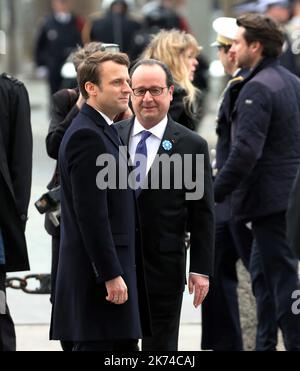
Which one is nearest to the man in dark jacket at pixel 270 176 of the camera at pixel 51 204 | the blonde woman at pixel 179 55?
the blonde woman at pixel 179 55

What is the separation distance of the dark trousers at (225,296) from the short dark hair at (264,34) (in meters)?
1.05

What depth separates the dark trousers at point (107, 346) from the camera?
19.9 ft

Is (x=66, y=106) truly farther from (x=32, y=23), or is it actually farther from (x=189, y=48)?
(x=32, y=23)

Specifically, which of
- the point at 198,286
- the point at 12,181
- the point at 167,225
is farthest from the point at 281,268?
the point at 12,181

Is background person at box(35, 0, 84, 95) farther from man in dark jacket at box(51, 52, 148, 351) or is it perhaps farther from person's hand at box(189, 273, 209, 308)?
man in dark jacket at box(51, 52, 148, 351)

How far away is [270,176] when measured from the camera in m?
7.52

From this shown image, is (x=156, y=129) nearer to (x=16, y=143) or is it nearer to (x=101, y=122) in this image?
(x=101, y=122)

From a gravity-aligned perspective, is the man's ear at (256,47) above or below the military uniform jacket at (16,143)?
above

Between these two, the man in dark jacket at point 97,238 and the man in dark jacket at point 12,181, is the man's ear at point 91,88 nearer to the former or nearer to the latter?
the man in dark jacket at point 97,238

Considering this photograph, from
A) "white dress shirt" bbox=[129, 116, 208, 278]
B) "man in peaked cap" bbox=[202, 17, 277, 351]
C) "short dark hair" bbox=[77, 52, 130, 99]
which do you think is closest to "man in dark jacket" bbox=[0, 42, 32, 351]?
"white dress shirt" bbox=[129, 116, 208, 278]

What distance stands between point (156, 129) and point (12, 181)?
1026 mm

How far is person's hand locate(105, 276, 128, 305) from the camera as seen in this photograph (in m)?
5.88

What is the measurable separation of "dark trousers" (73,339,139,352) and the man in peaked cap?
5.76 feet
